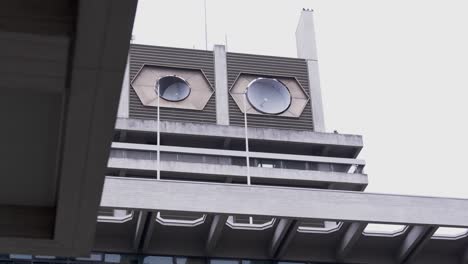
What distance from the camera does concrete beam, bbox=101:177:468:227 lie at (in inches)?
634

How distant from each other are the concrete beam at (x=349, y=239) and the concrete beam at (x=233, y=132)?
72.9 ft

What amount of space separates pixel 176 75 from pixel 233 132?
4183 millimetres

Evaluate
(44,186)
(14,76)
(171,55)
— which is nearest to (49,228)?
(44,186)

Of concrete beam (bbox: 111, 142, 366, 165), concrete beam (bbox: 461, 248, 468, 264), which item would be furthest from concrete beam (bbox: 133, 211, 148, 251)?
concrete beam (bbox: 111, 142, 366, 165)

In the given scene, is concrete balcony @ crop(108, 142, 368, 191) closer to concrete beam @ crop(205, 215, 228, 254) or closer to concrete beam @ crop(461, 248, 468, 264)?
concrete beam @ crop(461, 248, 468, 264)

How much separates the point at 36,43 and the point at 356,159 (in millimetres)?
37559

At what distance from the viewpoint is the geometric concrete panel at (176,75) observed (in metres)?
41.3

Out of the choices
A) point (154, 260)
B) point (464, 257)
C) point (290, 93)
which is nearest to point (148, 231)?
point (154, 260)

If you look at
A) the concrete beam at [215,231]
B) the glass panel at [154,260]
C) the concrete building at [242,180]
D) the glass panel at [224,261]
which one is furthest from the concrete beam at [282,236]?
the glass panel at [154,260]

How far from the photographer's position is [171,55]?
42.1m

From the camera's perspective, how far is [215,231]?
16875 millimetres

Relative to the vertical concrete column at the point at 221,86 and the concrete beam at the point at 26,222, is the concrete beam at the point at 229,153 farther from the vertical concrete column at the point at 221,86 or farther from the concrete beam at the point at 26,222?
the concrete beam at the point at 26,222

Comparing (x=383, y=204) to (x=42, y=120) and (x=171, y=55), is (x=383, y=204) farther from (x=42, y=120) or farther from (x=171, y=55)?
(x=171, y=55)

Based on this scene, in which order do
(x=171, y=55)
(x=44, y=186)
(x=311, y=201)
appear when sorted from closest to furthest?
(x=44, y=186) < (x=311, y=201) < (x=171, y=55)
